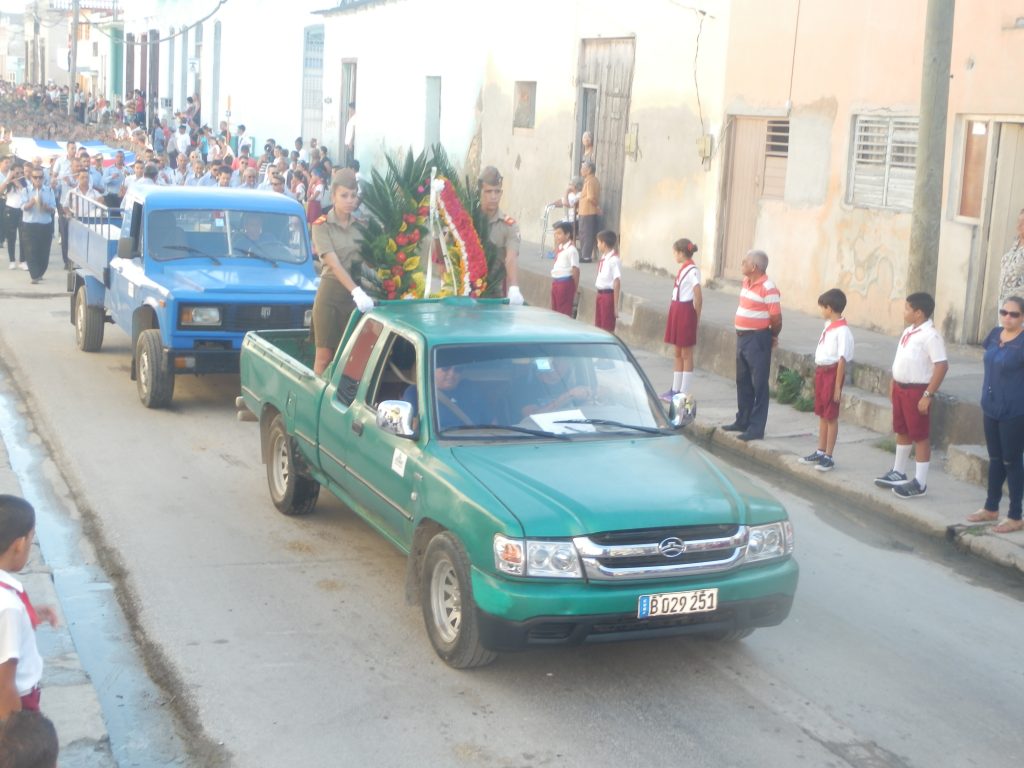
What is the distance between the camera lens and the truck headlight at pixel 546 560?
232 inches

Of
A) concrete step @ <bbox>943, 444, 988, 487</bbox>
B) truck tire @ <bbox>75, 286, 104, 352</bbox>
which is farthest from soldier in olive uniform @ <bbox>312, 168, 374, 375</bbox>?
truck tire @ <bbox>75, 286, 104, 352</bbox>

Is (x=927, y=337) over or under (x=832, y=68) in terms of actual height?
under

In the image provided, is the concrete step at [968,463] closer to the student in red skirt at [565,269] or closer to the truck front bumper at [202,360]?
the student in red skirt at [565,269]

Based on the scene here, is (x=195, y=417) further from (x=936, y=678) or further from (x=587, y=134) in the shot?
(x=587, y=134)

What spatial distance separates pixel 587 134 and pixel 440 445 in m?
15.8

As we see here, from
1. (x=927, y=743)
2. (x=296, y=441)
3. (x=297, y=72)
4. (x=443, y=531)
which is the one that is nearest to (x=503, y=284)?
(x=296, y=441)

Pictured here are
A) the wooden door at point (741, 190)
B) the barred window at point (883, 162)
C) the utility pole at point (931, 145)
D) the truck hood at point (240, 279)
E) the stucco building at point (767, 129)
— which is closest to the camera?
the utility pole at point (931, 145)

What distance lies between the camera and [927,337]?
389 inches

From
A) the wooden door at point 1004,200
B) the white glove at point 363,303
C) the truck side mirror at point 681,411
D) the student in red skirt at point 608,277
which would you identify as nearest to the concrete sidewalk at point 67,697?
the white glove at point 363,303

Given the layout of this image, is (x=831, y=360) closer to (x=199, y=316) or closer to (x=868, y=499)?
(x=868, y=499)

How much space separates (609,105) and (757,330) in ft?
35.3

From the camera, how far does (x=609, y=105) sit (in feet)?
71.2

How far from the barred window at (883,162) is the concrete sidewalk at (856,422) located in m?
1.51

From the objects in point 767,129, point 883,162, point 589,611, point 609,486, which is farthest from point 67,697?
point 767,129
